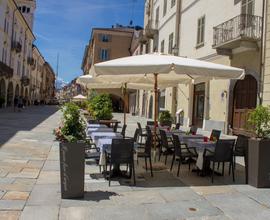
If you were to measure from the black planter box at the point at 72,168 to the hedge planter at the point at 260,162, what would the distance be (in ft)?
10.1

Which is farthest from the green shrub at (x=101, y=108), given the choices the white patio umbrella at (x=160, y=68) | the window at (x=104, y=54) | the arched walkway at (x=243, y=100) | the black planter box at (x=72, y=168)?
the window at (x=104, y=54)

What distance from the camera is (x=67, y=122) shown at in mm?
6164

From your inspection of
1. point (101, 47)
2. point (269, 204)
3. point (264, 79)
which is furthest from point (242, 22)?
point (101, 47)

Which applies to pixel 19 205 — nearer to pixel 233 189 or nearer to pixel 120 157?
pixel 120 157

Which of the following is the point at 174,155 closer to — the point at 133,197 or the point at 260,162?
the point at 260,162

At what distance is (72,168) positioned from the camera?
5719 mm

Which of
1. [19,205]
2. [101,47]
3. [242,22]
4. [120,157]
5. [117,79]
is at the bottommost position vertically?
[19,205]

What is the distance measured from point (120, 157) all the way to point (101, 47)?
177 feet

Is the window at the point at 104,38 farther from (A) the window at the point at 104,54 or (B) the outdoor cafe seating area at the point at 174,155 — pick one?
(B) the outdoor cafe seating area at the point at 174,155

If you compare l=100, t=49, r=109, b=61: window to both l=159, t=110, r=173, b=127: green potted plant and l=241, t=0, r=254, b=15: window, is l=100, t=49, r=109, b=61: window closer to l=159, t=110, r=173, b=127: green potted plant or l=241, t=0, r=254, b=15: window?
l=241, t=0, r=254, b=15: window

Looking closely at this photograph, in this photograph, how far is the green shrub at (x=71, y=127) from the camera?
19.5 feet

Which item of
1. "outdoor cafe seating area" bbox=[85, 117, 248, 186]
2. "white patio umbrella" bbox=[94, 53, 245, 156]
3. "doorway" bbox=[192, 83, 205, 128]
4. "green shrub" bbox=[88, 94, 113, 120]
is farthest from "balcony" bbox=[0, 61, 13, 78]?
"white patio umbrella" bbox=[94, 53, 245, 156]

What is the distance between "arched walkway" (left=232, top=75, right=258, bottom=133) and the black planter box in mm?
11575

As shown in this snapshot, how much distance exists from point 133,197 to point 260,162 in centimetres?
240
